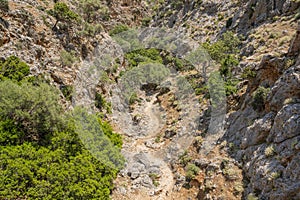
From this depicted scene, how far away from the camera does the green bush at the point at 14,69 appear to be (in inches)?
988

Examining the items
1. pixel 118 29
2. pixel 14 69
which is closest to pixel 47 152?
pixel 14 69

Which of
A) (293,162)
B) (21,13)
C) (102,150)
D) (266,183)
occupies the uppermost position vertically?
(21,13)

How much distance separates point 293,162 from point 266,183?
2.61m

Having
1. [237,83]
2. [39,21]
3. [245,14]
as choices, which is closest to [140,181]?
[237,83]

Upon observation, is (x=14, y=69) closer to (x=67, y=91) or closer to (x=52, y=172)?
(x=67, y=91)

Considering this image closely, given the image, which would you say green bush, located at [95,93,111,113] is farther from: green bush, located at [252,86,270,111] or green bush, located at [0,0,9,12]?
green bush, located at [252,86,270,111]

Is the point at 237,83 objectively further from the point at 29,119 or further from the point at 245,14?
the point at 29,119

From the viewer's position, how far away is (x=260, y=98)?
894 inches

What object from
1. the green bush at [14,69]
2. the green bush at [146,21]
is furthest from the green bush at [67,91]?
the green bush at [146,21]

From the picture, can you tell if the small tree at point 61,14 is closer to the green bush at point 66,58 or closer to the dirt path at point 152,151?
the green bush at point 66,58

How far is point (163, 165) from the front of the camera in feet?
94.0

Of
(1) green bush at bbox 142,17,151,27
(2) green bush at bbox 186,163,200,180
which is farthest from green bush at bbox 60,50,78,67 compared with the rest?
(1) green bush at bbox 142,17,151,27

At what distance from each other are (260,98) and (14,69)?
86.7ft

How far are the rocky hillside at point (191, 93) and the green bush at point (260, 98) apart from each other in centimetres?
10
